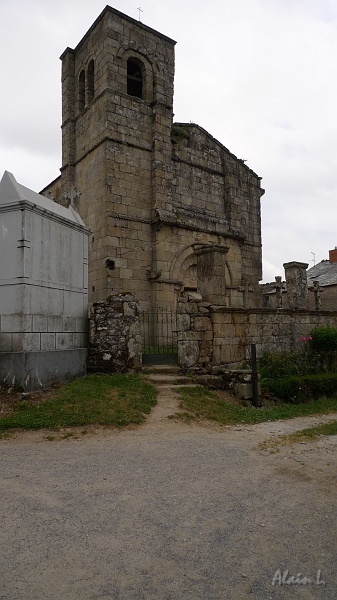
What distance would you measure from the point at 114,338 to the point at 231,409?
9.93 ft

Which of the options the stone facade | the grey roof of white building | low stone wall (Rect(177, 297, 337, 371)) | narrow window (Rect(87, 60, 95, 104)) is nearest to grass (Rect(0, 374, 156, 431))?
the stone facade

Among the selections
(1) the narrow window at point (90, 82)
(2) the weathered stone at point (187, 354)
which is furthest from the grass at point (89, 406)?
(1) the narrow window at point (90, 82)

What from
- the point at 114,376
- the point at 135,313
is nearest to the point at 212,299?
the point at 135,313

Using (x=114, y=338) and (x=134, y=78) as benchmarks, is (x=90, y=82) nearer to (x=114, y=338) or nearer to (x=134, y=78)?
(x=134, y=78)

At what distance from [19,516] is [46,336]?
4.99 metres

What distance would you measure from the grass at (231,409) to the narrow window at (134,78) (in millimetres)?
11762

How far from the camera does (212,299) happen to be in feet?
34.1

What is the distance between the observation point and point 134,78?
597 inches

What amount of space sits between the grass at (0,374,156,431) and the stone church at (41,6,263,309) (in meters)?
5.07

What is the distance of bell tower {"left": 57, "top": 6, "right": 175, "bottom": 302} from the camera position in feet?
44.1

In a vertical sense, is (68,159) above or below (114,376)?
above

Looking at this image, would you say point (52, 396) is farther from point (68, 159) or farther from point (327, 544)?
point (68, 159)

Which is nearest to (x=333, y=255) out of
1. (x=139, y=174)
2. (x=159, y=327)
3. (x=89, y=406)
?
(x=139, y=174)

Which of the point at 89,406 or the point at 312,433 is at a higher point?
the point at 89,406
